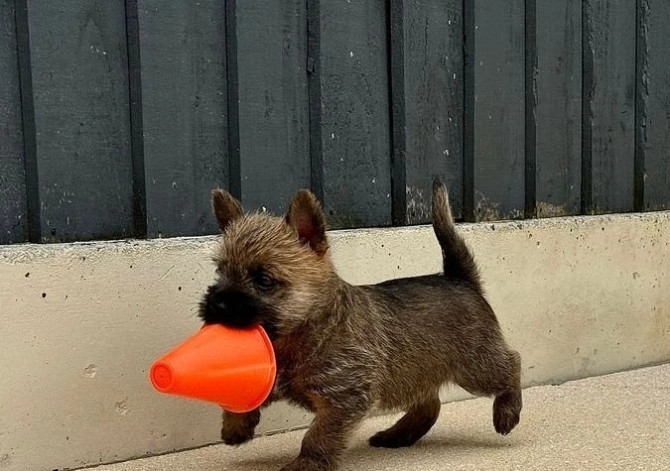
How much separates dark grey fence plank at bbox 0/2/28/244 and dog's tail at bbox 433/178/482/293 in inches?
50.3

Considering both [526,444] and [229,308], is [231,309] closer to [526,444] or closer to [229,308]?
[229,308]

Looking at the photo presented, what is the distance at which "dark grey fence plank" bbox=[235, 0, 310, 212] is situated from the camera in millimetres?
3049

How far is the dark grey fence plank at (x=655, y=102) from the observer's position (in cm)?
431

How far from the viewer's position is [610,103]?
4176 millimetres

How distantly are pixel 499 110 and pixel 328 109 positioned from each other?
88 centimetres

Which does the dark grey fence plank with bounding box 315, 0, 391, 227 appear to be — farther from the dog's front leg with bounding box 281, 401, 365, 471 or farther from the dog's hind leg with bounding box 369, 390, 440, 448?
the dog's front leg with bounding box 281, 401, 365, 471

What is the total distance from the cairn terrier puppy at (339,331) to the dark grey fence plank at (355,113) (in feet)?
1.53

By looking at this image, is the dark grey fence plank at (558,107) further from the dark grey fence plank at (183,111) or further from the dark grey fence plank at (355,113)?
the dark grey fence plank at (183,111)

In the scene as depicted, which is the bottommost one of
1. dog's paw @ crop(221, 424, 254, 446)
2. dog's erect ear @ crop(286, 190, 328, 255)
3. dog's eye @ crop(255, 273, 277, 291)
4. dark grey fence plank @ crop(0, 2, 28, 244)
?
dog's paw @ crop(221, 424, 254, 446)

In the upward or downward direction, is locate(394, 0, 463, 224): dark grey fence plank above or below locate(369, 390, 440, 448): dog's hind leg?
above

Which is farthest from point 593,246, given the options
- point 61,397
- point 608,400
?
point 61,397

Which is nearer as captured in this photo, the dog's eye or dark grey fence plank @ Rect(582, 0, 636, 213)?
the dog's eye

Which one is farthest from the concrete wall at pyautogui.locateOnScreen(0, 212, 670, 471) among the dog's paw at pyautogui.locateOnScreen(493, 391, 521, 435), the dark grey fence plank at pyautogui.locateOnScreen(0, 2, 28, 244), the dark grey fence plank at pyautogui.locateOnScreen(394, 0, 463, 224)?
the dog's paw at pyautogui.locateOnScreen(493, 391, 521, 435)

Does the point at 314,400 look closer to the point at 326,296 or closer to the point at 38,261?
the point at 326,296
